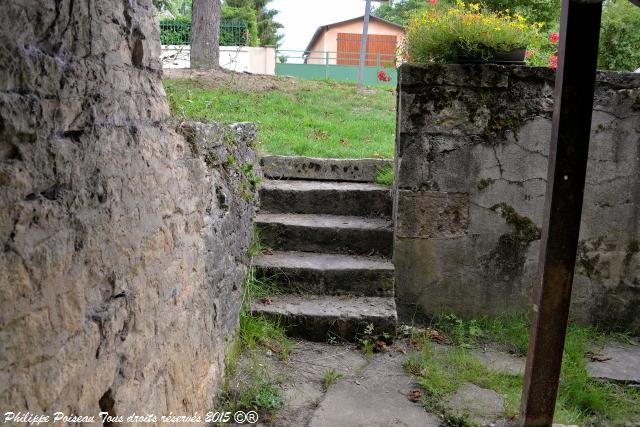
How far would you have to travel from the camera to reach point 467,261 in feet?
13.3

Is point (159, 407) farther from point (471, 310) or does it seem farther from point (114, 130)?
point (471, 310)

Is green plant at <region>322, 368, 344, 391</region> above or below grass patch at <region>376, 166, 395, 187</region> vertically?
below

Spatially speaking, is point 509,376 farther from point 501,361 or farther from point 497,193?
point 497,193

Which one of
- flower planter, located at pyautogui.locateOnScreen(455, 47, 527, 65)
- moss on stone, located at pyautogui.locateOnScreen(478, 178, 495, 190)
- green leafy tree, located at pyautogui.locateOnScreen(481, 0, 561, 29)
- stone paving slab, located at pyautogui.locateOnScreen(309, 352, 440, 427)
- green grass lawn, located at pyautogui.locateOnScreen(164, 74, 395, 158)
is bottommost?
stone paving slab, located at pyautogui.locateOnScreen(309, 352, 440, 427)

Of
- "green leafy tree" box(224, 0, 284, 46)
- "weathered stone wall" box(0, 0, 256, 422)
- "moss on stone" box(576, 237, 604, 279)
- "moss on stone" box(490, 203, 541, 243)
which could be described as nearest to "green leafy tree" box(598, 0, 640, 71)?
"moss on stone" box(576, 237, 604, 279)

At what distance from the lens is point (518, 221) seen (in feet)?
13.1

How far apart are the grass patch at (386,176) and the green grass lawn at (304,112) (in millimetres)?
583

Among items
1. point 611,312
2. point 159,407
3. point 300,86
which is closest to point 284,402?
point 159,407

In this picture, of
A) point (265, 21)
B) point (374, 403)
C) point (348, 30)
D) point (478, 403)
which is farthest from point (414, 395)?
point (348, 30)

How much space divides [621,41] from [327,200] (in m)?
3.26

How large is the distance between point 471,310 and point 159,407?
104 inches

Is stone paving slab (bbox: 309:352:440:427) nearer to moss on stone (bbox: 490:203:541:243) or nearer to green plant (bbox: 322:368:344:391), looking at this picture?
Answer: green plant (bbox: 322:368:344:391)

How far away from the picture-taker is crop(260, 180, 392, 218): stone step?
460 cm

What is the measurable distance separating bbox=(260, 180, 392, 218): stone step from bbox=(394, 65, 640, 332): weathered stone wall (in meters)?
0.55
